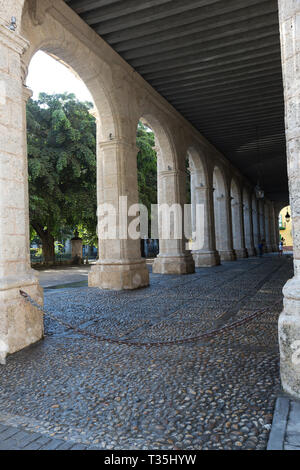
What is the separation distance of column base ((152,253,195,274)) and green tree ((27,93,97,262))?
A: 19.2 feet

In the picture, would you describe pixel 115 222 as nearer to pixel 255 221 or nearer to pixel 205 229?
pixel 205 229

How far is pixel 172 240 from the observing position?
12.0 meters

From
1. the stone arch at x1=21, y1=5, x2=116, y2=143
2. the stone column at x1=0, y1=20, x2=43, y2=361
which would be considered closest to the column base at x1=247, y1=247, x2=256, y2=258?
the stone arch at x1=21, y1=5, x2=116, y2=143

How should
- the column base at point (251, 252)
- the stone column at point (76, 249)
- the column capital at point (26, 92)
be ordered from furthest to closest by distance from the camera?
the column base at point (251, 252)
the stone column at point (76, 249)
the column capital at point (26, 92)

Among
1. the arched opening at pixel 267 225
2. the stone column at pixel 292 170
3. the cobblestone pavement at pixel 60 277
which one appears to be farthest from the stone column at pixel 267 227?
the stone column at pixel 292 170

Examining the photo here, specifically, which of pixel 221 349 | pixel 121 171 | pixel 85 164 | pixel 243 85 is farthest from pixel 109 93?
pixel 85 164

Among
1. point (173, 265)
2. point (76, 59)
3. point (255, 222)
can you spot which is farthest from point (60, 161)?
point (255, 222)

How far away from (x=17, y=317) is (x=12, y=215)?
110 centimetres

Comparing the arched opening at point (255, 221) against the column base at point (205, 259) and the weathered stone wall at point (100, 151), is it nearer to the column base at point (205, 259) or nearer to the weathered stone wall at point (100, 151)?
the weathered stone wall at point (100, 151)

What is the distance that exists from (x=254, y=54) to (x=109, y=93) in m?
3.64

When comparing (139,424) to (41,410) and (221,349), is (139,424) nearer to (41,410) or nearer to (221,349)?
(41,410)

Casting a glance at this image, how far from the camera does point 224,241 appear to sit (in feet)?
61.6

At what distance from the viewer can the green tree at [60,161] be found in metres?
15.2

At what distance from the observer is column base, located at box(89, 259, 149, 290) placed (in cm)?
814
